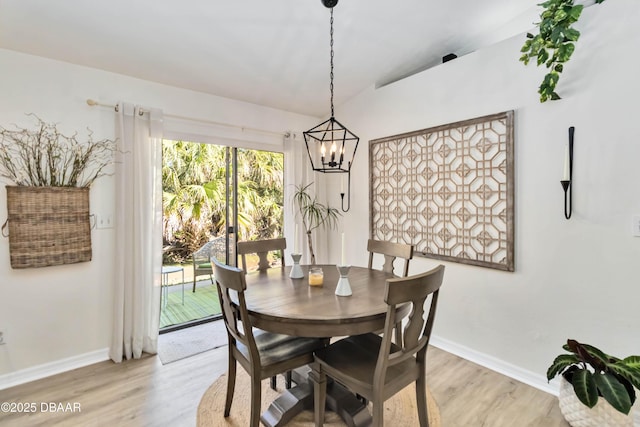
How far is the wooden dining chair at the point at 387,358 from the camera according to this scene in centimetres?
142

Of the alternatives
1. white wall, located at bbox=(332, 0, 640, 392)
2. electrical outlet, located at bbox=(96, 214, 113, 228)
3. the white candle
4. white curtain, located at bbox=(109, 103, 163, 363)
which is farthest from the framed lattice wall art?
electrical outlet, located at bbox=(96, 214, 113, 228)

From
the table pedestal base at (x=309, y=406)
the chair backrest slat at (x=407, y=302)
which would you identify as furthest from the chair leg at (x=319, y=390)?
the chair backrest slat at (x=407, y=302)

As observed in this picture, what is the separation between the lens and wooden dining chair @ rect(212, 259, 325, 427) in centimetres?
159

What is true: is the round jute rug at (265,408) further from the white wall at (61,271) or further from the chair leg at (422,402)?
the white wall at (61,271)

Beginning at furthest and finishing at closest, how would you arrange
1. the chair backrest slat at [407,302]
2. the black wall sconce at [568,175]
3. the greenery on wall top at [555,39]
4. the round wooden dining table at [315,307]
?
the black wall sconce at [568,175] → the greenery on wall top at [555,39] → the round wooden dining table at [315,307] → the chair backrest slat at [407,302]

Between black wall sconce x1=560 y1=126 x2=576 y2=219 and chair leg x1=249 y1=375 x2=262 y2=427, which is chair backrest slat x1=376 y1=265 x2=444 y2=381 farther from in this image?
black wall sconce x1=560 y1=126 x2=576 y2=219

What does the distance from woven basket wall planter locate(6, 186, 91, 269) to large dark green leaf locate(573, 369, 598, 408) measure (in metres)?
3.46

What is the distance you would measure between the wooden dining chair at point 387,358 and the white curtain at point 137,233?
1.80m

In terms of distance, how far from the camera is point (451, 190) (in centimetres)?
278

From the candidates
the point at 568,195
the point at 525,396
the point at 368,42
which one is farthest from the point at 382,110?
the point at 525,396

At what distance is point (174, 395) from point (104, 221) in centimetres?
152

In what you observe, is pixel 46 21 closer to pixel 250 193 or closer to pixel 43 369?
pixel 250 193

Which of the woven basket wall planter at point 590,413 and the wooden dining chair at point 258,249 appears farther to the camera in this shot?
the wooden dining chair at point 258,249

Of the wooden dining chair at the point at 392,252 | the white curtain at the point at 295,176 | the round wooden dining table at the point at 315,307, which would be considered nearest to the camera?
the round wooden dining table at the point at 315,307
